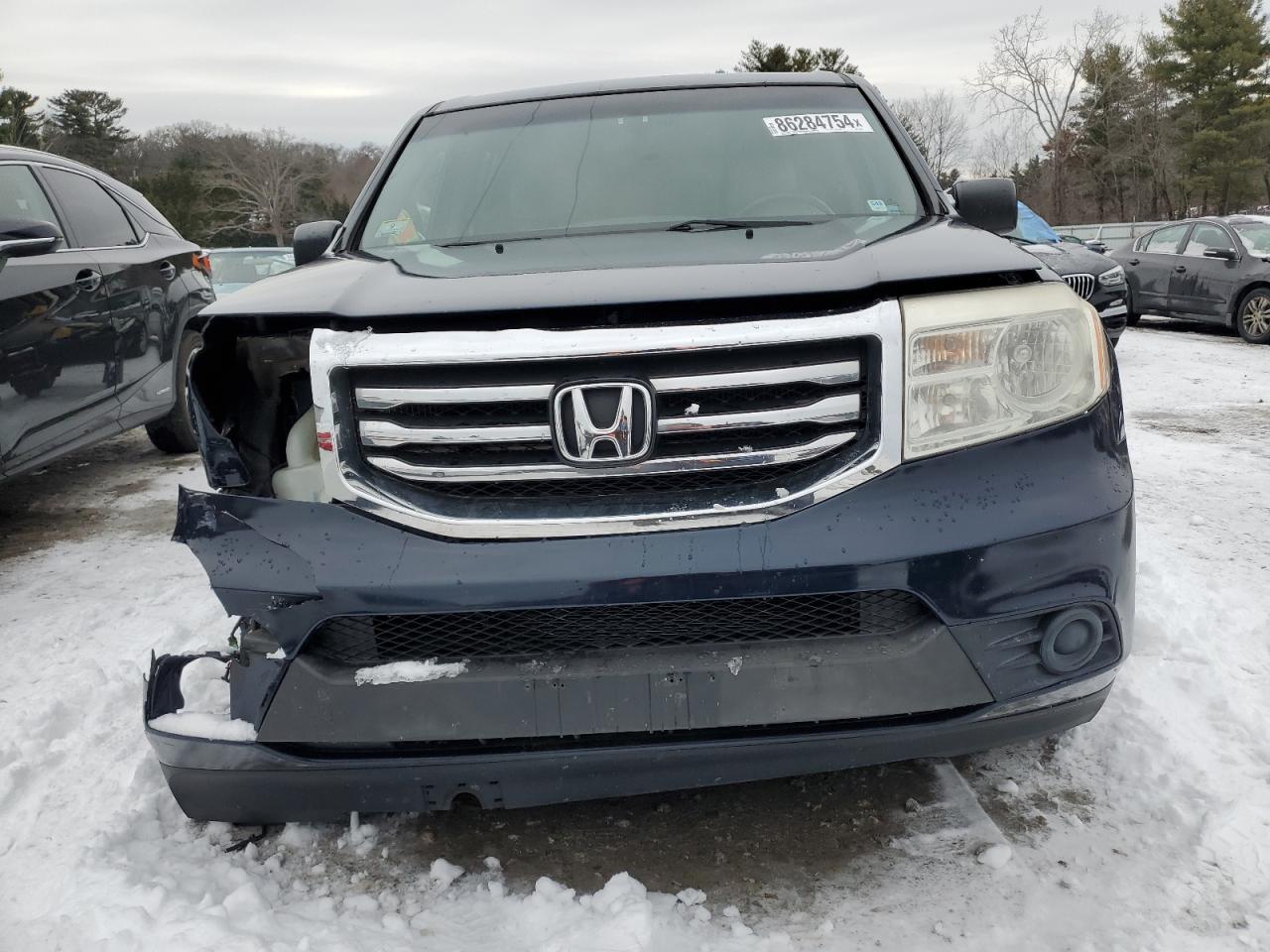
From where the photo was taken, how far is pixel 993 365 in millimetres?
1923

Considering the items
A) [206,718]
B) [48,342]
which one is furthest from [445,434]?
[48,342]

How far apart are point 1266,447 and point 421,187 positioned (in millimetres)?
5265

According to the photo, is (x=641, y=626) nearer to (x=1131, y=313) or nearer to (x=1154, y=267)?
(x=1154, y=267)

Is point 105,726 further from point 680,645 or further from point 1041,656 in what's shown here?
point 1041,656

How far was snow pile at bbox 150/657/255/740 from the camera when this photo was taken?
194 cm

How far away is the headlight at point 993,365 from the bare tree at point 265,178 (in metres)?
63.1

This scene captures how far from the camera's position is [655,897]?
79.5 inches

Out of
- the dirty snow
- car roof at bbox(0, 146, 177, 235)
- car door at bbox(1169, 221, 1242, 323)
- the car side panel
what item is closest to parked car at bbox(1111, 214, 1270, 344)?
car door at bbox(1169, 221, 1242, 323)

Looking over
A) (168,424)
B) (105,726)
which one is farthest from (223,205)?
(105,726)

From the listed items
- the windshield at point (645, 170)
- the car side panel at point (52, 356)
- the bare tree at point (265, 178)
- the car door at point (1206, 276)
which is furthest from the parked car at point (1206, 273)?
the bare tree at point (265, 178)

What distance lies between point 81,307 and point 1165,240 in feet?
41.2

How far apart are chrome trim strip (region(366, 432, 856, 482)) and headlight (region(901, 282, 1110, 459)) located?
164 millimetres

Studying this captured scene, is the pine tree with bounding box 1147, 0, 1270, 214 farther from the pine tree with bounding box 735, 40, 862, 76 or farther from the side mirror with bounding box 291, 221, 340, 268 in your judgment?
the side mirror with bounding box 291, 221, 340, 268

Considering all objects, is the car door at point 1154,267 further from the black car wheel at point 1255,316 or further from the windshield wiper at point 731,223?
the windshield wiper at point 731,223
